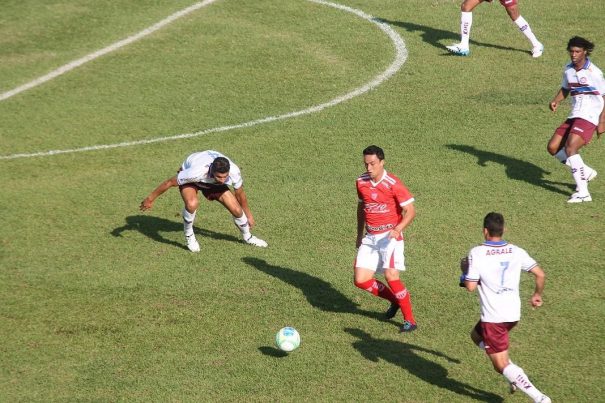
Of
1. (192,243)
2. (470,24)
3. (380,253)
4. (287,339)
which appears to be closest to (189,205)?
(192,243)

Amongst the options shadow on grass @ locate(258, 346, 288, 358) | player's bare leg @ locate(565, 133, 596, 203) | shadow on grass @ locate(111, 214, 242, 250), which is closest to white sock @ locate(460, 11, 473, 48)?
player's bare leg @ locate(565, 133, 596, 203)

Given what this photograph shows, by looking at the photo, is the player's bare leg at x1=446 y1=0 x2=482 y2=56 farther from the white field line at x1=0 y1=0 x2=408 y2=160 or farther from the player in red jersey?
the player in red jersey

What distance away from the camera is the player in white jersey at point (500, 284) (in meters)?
10.4

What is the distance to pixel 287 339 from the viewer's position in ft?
39.2

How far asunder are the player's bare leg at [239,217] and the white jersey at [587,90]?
591cm

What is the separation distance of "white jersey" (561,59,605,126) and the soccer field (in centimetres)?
143

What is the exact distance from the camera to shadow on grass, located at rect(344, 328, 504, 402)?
11.4 metres

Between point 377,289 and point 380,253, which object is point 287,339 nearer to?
point 377,289

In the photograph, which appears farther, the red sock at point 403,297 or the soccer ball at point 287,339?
the red sock at point 403,297

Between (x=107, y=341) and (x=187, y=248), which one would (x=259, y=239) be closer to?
(x=187, y=248)

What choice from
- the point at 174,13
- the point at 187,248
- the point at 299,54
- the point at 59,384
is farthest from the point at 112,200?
the point at 174,13

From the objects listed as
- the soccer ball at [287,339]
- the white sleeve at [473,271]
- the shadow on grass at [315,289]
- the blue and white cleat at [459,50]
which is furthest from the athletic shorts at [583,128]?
the soccer ball at [287,339]

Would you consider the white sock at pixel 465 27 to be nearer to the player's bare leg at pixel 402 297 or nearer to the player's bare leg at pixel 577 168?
the player's bare leg at pixel 577 168

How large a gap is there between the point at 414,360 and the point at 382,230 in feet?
5.81
